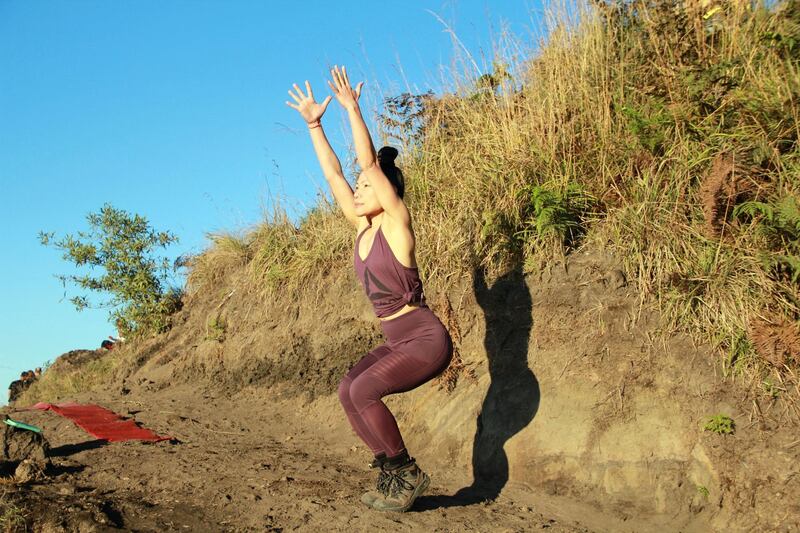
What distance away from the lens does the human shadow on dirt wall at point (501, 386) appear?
236 inches

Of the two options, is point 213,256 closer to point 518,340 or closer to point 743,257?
point 518,340

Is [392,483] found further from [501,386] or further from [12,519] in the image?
[12,519]

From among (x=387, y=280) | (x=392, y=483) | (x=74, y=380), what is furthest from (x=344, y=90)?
(x=74, y=380)

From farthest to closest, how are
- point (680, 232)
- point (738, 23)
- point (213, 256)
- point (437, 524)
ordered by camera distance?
point (213, 256), point (738, 23), point (680, 232), point (437, 524)

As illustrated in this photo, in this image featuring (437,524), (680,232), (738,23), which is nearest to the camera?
(437,524)

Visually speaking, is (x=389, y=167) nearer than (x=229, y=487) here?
Yes

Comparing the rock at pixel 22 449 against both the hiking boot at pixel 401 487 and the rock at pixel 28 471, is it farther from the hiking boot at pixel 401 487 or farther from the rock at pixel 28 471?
the hiking boot at pixel 401 487

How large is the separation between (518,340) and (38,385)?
844cm

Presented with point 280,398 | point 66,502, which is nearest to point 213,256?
point 280,398

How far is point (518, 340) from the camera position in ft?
21.8

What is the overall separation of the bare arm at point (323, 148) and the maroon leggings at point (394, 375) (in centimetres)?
97

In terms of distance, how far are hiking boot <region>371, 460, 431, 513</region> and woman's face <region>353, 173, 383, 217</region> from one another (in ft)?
5.22

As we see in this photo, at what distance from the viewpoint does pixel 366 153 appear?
465 centimetres

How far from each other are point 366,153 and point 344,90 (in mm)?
439
